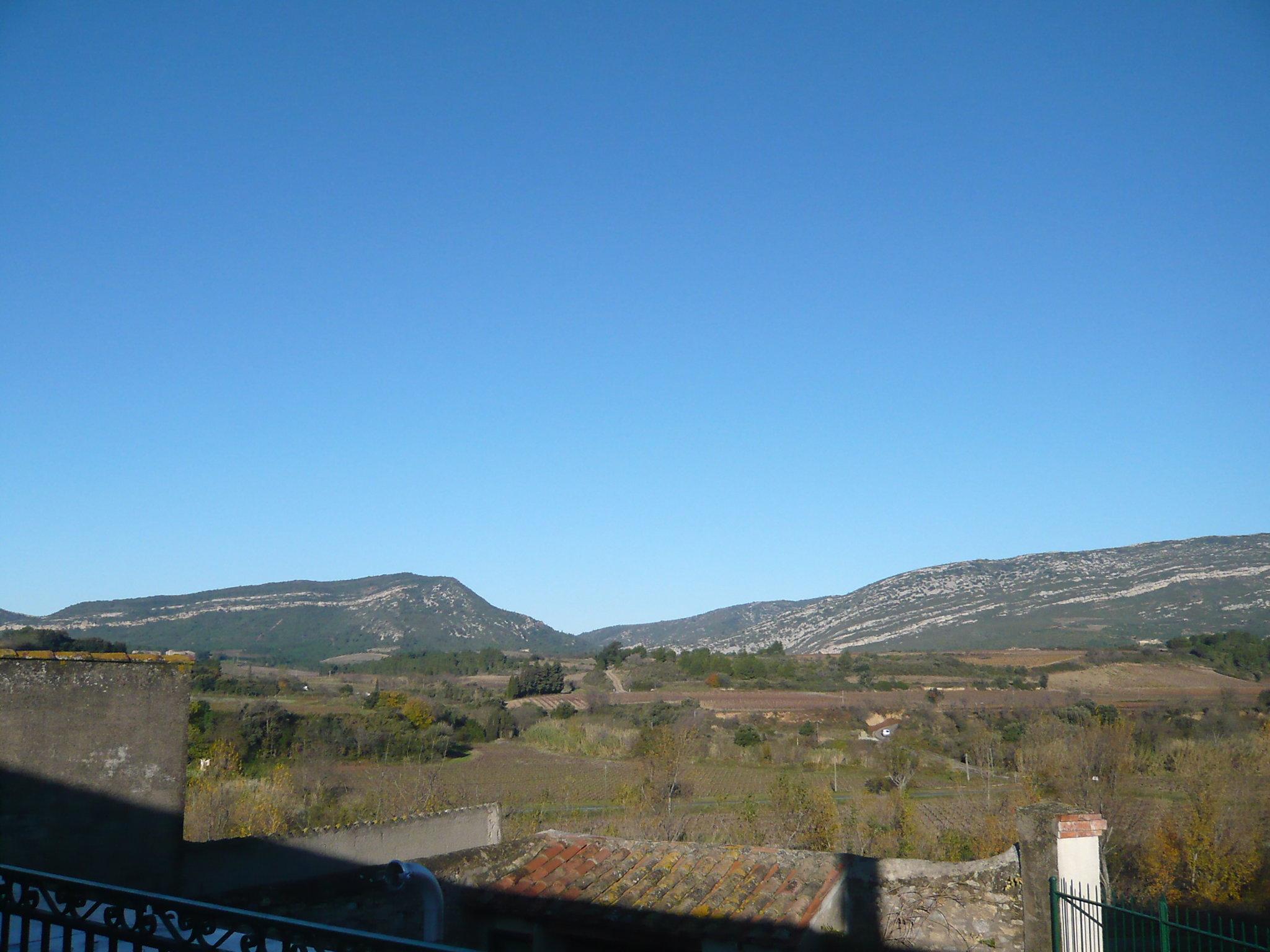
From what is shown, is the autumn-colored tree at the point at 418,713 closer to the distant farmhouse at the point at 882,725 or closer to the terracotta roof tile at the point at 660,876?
the distant farmhouse at the point at 882,725

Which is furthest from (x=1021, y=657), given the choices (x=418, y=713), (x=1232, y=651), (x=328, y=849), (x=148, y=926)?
(x=148, y=926)

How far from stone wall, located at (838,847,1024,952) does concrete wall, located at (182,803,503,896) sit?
4408mm

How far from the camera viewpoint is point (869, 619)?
134 m

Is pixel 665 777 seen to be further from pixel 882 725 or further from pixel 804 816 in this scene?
pixel 882 725

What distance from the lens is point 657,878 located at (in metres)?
9.89

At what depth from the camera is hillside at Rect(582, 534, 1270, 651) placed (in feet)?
289

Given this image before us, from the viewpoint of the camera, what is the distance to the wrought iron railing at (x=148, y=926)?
3012 mm

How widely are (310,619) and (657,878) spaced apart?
140042 mm

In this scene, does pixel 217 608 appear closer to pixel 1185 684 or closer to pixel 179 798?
pixel 1185 684

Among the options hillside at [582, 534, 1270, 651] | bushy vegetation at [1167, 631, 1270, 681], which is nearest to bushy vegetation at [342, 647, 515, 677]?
hillside at [582, 534, 1270, 651]

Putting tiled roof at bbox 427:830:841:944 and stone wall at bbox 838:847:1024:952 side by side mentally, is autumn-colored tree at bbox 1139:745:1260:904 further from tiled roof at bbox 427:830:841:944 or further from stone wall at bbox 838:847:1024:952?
tiled roof at bbox 427:830:841:944

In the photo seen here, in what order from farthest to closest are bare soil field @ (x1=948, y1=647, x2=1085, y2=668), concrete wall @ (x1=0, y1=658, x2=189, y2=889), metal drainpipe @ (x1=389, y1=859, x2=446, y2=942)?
1. bare soil field @ (x1=948, y1=647, x2=1085, y2=668)
2. concrete wall @ (x1=0, y1=658, x2=189, y2=889)
3. metal drainpipe @ (x1=389, y1=859, x2=446, y2=942)

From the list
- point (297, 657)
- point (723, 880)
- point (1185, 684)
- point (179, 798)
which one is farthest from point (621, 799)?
point (297, 657)

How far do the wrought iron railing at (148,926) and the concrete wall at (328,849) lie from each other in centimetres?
499
